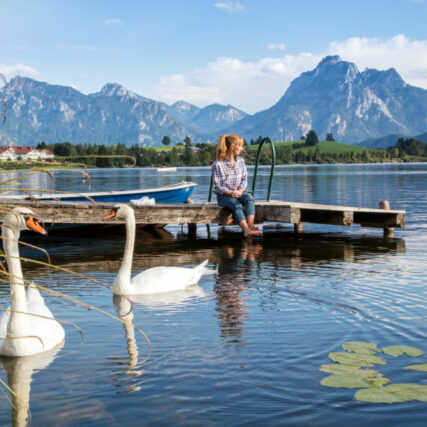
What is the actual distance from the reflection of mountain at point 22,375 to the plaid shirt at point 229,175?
25.9ft

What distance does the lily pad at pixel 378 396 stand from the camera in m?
4.24

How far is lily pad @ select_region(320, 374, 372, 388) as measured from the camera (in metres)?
4.52

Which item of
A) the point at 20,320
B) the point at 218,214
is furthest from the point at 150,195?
the point at 20,320

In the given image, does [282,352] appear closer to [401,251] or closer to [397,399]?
[397,399]

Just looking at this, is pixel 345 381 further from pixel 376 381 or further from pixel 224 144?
pixel 224 144

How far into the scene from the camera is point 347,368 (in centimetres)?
493

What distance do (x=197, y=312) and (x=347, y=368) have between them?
2.67m

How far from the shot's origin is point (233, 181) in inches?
524

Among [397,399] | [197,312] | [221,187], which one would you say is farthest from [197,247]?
[397,399]

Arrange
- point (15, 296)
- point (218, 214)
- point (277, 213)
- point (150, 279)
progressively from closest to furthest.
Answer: point (15, 296) < point (150, 279) < point (218, 214) < point (277, 213)

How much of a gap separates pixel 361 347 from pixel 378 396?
3.94 ft

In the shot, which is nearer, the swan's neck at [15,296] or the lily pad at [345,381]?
the lily pad at [345,381]

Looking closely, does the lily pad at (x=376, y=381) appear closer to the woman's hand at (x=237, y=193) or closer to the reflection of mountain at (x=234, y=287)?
the reflection of mountain at (x=234, y=287)

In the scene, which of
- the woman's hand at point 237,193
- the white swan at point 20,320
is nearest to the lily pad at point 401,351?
the white swan at point 20,320
